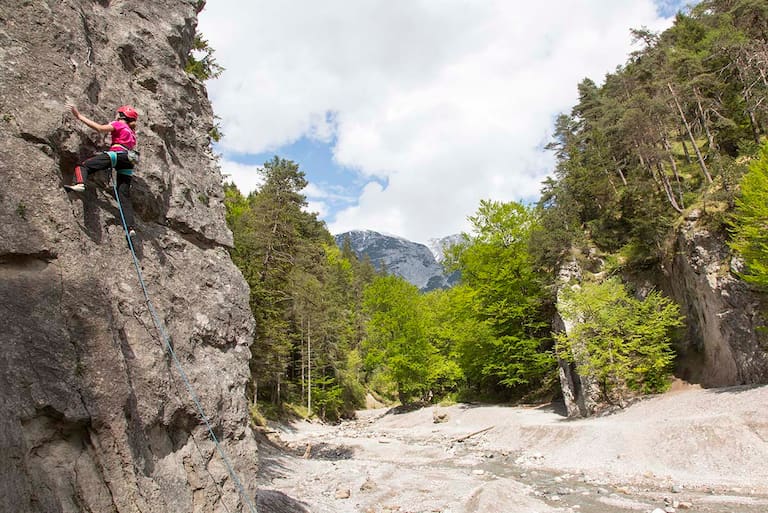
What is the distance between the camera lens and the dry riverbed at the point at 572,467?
38.0 feet

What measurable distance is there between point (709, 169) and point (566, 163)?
299 inches

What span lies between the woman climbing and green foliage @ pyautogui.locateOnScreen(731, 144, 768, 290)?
18753 millimetres

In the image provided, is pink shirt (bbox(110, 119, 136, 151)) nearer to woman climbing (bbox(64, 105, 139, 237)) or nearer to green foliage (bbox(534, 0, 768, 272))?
woman climbing (bbox(64, 105, 139, 237))

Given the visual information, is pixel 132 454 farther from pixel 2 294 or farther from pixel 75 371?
pixel 2 294

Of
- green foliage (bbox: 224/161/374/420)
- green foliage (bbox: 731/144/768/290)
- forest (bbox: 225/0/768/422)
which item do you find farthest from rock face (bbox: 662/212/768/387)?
green foliage (bbox: 224/161/374/420)

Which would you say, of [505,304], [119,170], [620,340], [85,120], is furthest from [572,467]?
[85,120]

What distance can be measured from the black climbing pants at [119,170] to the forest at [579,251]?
12.8 m

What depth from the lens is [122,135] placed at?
242 inches

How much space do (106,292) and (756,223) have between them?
19.8 metres

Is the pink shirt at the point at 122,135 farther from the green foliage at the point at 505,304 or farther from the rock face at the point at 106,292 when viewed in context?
the green foliage at the point at 505,304

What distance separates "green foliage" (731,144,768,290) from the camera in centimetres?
1478

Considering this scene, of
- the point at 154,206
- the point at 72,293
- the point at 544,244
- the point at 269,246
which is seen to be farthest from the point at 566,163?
the point at 72,293

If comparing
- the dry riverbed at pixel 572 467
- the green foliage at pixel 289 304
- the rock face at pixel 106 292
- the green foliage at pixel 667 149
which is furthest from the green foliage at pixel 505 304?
the rock face at pixel 106 292

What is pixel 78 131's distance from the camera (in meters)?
5.80
